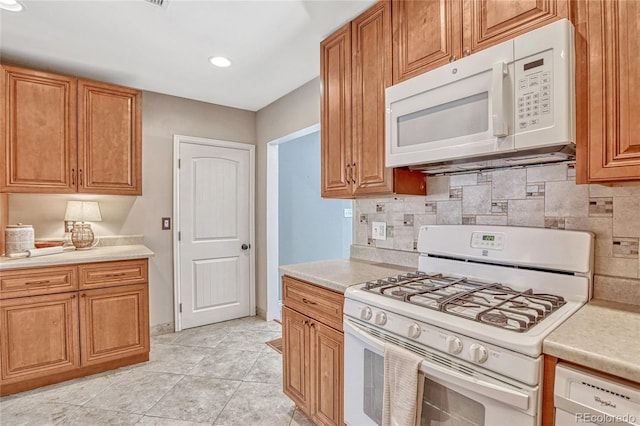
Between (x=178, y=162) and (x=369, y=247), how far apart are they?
7.41 feet

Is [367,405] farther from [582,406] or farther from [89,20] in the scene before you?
[89,20]

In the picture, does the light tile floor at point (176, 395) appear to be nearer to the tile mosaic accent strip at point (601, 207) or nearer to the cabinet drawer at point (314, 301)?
the cabinet drawer at point (314, 301)

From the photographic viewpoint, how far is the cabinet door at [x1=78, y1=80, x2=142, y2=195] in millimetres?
2559

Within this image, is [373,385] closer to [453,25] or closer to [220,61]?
[453,25]

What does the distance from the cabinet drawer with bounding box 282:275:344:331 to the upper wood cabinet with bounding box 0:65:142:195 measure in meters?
1.77

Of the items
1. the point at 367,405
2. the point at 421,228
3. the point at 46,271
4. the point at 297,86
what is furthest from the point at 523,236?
the point at 46,271

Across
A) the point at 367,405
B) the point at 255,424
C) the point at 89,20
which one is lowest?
the point at 255,424

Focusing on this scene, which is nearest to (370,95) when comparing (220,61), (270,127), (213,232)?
(220,61)

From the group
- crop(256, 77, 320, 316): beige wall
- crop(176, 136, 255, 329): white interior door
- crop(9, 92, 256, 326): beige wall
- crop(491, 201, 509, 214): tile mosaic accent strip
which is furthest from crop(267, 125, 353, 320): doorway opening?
crop(491, 201, 509, 214): tile mosaic accent strip

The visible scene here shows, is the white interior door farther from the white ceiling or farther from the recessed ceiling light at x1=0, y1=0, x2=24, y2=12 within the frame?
the recessed ceiling light at x1=0, y1=0, x2=24, y2=12

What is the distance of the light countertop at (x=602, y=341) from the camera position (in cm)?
78

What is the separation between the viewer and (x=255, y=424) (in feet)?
6.23

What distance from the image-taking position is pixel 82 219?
2682 mm

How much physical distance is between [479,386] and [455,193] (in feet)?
3.40
